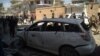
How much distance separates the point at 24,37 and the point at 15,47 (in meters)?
0.80

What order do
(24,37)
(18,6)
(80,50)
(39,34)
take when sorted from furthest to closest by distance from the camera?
(18,6)
(24,37)
(39,34)
(80,50)

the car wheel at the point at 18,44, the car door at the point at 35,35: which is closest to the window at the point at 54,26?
the car door at the point at 35,35

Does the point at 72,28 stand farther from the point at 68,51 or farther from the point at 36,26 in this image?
the point at 36,26

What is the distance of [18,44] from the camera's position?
13.5m

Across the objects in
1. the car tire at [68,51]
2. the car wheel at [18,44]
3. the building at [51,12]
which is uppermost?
the car tire at [68,51]

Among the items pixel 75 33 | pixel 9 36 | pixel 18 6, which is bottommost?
pixel 18 6

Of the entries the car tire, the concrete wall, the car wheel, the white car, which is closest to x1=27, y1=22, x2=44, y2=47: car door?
the white car

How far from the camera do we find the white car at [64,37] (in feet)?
36.2

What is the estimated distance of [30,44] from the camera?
12914 mm

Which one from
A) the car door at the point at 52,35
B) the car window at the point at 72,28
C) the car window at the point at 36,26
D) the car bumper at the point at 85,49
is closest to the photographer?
the car bumper at the point at 85,49

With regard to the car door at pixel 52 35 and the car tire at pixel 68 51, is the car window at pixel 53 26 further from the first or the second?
the car tire at pixel 68 51

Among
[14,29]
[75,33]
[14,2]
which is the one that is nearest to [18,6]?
[14,2]

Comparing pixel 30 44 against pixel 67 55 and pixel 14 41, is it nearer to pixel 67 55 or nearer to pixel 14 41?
pixel 14 41

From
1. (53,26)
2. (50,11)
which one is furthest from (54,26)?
(50,11)
